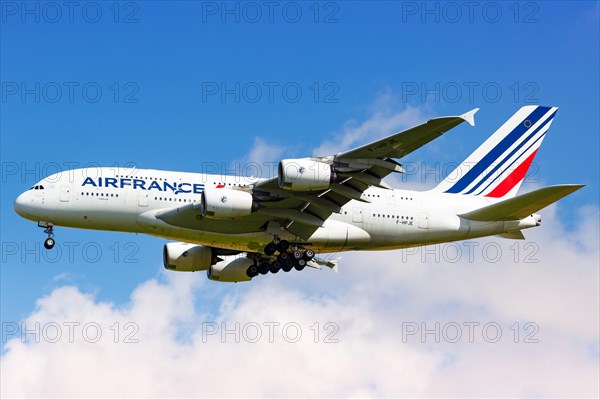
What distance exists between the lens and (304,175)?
121 feet

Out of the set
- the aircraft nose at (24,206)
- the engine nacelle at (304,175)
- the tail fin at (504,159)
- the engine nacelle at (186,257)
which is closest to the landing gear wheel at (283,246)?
the engine nacelle at (304,175)

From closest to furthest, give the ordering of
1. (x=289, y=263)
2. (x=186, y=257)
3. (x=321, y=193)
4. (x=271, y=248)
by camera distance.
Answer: (x=321, y=193) < (x=271, y=248) < (x=289, y=263) < (x=186, y=257)

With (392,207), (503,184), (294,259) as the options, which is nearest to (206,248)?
(294,259)

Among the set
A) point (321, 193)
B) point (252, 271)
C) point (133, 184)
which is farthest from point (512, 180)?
point (133, 184)

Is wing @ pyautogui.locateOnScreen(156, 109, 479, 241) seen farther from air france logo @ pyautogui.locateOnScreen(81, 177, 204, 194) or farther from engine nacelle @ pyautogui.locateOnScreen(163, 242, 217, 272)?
engine nacelle @ pyautogui.locateOnScreen(163, 242, 217, 272)

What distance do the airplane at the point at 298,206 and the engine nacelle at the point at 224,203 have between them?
4 cm

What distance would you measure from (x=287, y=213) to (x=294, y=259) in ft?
8.75

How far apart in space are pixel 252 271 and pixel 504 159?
13296 mm

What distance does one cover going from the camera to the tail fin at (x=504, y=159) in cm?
4541

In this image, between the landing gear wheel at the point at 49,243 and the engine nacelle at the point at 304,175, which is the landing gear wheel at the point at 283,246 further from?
the landing gear wheel at the point at 49,243

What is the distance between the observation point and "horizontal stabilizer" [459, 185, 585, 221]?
3816 centimetres

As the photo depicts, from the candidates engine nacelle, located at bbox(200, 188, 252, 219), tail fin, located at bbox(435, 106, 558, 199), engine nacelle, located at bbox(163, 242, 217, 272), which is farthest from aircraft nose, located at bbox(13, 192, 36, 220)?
tail fin, located at bbox(435, 106, 558, 199)

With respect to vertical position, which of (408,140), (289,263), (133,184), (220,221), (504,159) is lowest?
(289,263)

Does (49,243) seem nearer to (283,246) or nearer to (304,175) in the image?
(283,246)
